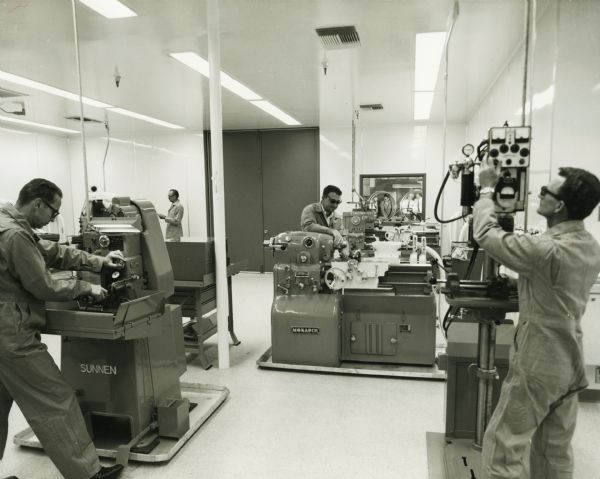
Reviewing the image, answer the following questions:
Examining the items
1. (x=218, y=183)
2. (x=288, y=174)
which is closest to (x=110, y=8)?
(x=218, y=183)

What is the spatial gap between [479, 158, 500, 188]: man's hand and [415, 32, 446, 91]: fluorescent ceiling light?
8.02 feet

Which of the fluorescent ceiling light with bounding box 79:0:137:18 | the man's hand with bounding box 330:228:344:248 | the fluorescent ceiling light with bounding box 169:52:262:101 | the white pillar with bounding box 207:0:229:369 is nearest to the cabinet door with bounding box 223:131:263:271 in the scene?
the fluorescent ceiling light with bounding box 169:52:262:101

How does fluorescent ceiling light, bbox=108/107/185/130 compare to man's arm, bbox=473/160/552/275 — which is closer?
man's arm, bbox=473/160/552/275

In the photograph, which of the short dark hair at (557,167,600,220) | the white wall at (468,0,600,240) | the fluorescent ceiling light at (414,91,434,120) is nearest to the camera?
the short dark hair at (557,167,600,220)

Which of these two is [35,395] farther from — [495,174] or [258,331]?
[258,331]

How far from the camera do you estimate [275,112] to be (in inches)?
289

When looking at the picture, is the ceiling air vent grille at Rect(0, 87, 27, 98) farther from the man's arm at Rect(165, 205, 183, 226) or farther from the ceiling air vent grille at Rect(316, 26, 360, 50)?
the ceiling air vent grille at Rect(316, 26, 360, 50)

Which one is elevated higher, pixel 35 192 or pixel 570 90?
pixel 570 90

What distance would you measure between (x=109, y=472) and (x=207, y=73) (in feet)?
13.4

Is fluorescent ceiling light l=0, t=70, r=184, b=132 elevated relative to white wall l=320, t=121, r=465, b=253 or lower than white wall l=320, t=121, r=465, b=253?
elevated

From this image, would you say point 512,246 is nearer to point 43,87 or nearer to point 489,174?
point 489,174

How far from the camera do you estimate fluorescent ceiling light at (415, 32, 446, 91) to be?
157 inches

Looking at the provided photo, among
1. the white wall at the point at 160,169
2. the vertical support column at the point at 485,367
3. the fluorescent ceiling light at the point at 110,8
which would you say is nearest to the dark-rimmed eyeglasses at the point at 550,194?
the vertical support column at the point at 485,367

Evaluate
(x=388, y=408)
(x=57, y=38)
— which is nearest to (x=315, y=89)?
(x=57, y=38)
